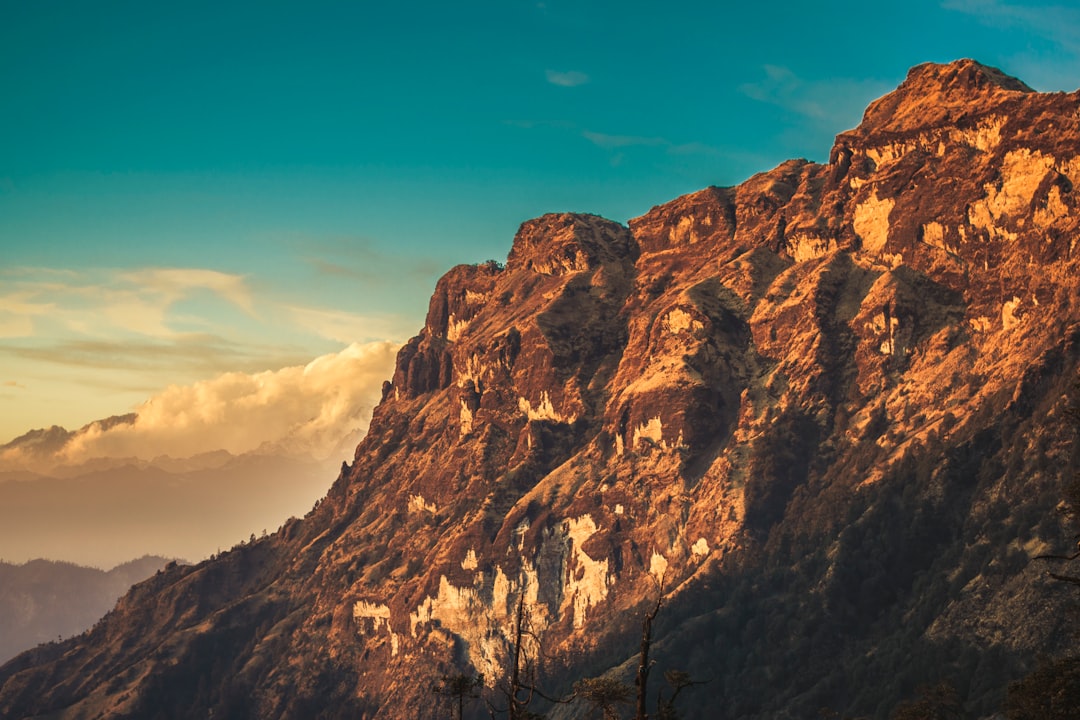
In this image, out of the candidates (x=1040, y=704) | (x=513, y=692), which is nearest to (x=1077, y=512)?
(x=1040, y=704)

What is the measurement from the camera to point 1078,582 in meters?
81.1

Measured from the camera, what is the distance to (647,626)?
76.6 m

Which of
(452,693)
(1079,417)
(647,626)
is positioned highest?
(1079,417)

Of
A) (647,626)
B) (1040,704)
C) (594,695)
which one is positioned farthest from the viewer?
(1040,704)

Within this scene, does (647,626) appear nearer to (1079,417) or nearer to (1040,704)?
(1079,417)

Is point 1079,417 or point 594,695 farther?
point 1079,417

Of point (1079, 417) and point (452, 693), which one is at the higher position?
point (1079, 417)

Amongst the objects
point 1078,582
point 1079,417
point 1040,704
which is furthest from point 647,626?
point 1040,704

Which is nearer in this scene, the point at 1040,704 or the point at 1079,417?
the point at 1079,417

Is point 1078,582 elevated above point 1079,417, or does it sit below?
below

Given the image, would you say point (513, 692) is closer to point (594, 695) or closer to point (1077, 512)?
point (594, 695)

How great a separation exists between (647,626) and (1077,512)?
60.1m

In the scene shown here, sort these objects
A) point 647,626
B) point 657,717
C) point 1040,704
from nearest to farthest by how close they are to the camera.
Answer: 1. point 647,626
2. point 657,717
3. point 1040,704

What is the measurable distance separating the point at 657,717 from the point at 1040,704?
2940 inches
